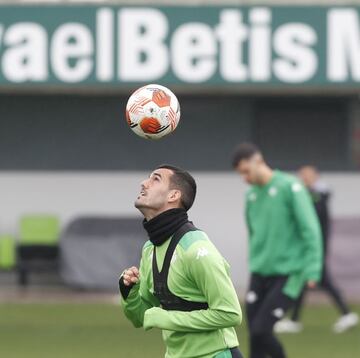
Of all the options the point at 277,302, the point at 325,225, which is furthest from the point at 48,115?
the point at 277,302

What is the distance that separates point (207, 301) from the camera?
723cm

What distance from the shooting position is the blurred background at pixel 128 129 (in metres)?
18.0

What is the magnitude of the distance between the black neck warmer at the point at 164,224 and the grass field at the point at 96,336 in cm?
632

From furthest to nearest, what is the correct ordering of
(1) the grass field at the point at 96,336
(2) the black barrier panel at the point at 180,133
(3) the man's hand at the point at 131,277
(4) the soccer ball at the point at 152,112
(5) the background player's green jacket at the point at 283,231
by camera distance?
(2) the black barrier panel at the point at 180,133
(1) the grass field at the point at 96,336
(5) the background player's green jacket at the point at 283,231
(4) the soccer ball at the point at 152,112
(3) the man's hand at the point at 131,277

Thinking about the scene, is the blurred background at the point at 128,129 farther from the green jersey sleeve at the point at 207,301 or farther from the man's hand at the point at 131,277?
the green jersey sleeve at the point at 207,301

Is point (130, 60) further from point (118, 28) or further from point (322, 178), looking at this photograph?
point (322, 178)

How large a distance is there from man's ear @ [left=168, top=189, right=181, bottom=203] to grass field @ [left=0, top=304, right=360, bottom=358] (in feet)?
20.8

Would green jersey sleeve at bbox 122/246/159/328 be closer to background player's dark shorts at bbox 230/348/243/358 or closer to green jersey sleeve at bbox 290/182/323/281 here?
background player's dark shorts at bbox 230/348/243/358

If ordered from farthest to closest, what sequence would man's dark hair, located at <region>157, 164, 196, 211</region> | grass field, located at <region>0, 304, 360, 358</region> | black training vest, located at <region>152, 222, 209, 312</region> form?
grass field, located at <region>0, 304, 360, 358</region>, man's dark hair, located at <region>157, 164, 196, 211</region>, black training vest, located at <region>152, 222, 209, 312</region>

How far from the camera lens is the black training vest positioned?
734 centimetres

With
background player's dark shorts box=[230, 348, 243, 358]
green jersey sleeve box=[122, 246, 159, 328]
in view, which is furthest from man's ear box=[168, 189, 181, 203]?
background player's dark shorts box=[230, 348, 243, 358]

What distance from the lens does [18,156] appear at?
792 inches

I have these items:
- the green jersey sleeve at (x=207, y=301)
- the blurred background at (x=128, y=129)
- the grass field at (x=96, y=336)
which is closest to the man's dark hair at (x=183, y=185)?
the green jersey sleeve at (x=207, y=301)

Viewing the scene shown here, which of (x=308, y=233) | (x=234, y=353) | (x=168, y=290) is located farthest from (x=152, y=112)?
(x=308, y=233)
